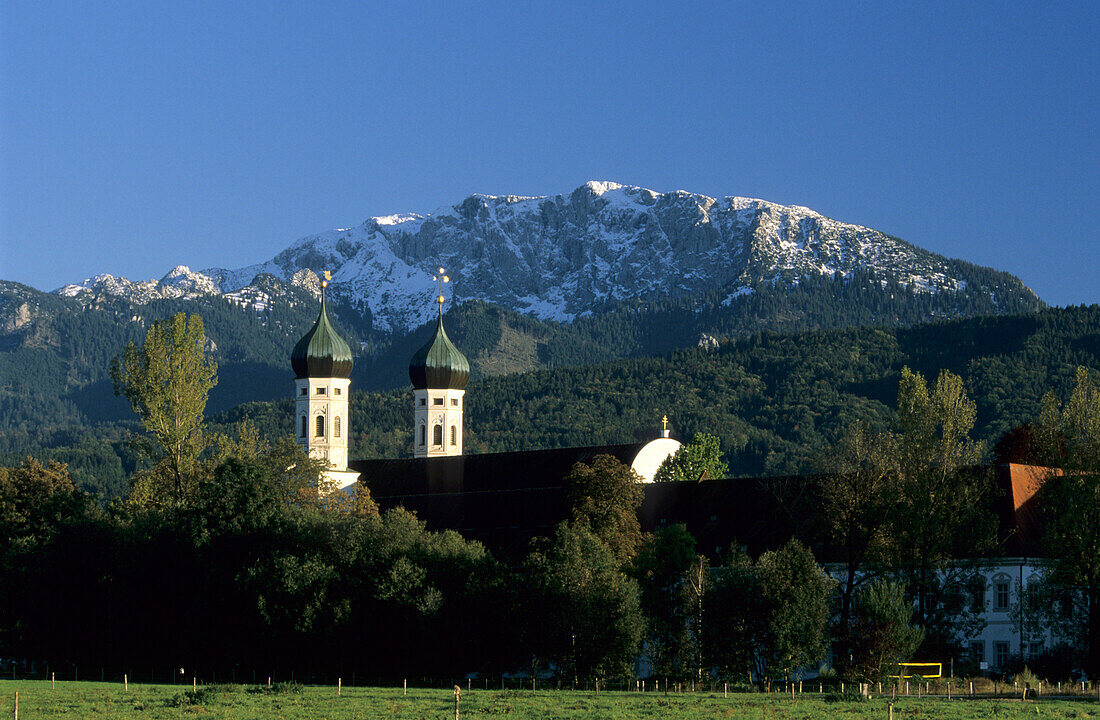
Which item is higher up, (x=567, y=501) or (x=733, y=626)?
(x=567, y=501)

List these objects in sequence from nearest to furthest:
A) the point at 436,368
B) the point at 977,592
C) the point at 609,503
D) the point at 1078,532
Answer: the point at 1078,532, the point at 977,592, the point at 609,503, the point at 436,368

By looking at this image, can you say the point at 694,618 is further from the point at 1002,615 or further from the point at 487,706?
the point at 487,706

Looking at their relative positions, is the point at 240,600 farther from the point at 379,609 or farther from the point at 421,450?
the point at 421,450

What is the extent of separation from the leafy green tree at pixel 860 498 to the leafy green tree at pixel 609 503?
7.82 metres

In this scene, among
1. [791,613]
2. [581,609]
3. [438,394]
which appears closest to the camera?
[791,613]

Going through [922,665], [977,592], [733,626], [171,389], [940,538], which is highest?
[171,389]

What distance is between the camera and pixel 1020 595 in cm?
6394

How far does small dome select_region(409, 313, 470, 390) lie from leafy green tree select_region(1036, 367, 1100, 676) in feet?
158

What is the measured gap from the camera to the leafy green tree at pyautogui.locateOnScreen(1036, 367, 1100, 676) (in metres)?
58.7

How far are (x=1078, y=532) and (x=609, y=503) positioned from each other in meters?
18.0

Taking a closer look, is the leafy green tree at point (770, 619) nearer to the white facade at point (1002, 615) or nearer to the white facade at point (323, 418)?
the white facade at point (1002, 615)

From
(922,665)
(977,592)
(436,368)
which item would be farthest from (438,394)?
(922,665)

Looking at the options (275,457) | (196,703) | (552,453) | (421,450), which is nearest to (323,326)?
(421,450)

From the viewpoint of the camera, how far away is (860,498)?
6200 cm
